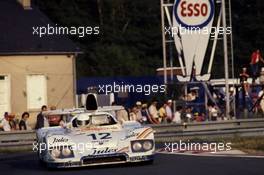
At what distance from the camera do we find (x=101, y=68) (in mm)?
56125

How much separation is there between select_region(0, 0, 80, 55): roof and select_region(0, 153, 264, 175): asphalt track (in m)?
18.3

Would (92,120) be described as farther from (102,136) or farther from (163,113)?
(163,113)

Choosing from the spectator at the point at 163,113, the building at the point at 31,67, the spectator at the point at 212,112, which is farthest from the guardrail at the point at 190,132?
the building at the point at 31,67

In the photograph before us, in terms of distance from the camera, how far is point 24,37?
35.6 m

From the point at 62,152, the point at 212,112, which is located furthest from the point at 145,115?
the point at 62,152

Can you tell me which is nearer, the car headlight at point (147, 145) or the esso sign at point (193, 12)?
the car headlight at point (147, 145)

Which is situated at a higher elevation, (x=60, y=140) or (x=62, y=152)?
(x=60, y=140)

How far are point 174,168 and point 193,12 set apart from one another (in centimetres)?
1331

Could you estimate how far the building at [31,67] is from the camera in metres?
34.4

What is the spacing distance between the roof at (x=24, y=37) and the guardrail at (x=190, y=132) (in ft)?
44.9

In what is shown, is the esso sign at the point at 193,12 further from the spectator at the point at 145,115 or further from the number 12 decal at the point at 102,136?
the number 12 decal at the point at 102,136

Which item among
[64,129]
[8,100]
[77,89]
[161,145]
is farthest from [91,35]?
[64,129]

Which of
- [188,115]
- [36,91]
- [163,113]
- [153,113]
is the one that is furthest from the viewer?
[36,91]

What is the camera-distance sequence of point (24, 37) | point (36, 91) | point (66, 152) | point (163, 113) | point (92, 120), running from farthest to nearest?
point (24, 37) < point (36, 91) < point (163, 113) < point (92, 120) < point (66, 152)
